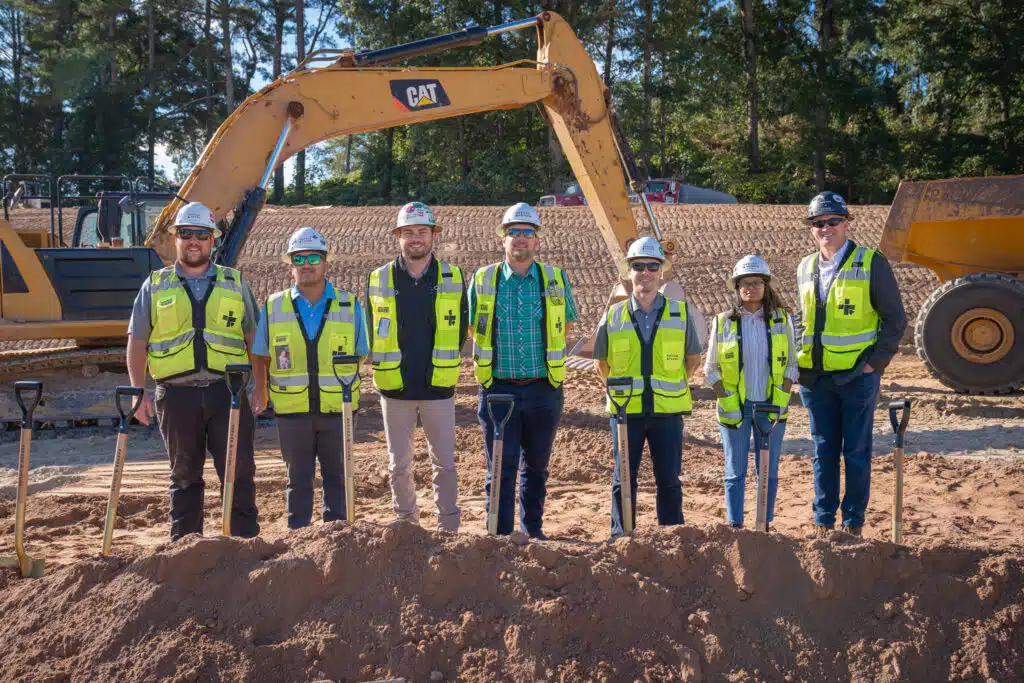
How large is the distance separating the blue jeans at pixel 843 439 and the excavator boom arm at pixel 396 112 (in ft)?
14.9

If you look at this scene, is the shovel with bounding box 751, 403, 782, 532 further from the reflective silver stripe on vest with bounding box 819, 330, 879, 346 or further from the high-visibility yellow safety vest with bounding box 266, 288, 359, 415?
the high-visibility yellow safety vest with bounding box 266, 288, 359, 415

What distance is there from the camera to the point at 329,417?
529cm

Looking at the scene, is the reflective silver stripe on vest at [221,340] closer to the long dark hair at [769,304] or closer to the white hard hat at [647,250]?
the white hard hat at [647,250]

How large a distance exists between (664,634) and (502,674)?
28.2 inches

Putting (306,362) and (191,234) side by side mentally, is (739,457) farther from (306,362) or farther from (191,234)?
(191,234)

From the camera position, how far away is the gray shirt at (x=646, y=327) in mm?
5426

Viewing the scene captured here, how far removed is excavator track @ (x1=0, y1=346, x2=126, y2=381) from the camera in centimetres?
1009

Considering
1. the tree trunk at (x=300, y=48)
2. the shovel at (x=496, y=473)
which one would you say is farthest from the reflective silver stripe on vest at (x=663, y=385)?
the tree trunk at (x=300, y=48)

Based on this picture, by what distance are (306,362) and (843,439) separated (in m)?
3.12

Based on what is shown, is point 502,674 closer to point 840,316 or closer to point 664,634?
point 664,634

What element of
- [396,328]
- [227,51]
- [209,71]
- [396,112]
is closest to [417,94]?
[396,112]

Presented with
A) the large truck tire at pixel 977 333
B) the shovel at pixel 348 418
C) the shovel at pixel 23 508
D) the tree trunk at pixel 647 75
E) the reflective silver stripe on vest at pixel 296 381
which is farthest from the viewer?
the tree trunk at pixel 647 75

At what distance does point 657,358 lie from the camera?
5.37m

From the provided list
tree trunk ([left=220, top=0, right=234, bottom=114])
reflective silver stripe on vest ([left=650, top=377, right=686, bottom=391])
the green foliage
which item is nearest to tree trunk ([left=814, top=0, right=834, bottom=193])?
the green foliage
